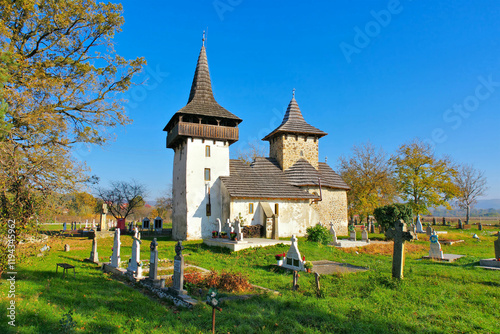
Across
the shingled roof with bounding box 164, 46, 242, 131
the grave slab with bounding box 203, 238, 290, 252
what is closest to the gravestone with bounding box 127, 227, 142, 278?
the grave slab with bounding box 203, 238, 290, 252

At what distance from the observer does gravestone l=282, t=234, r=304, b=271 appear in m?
11.8

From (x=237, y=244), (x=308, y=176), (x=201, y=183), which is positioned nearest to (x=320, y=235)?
(x=237, y=244)

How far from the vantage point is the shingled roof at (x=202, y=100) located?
79.1ft

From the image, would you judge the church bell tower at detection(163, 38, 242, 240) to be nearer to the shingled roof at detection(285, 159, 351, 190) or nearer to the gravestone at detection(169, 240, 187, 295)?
the shingled roof at detection(285, 159, 351, 190)

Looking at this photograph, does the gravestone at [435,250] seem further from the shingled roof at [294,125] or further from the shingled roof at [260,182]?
the shingled roof at [294,125]

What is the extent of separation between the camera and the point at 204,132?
24062mm

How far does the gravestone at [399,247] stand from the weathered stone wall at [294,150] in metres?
18.7

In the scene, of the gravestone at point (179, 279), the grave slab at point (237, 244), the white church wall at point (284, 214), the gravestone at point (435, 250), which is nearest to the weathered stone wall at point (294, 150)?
the white church wall at point (284, 214)

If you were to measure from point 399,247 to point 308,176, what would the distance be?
17222mm

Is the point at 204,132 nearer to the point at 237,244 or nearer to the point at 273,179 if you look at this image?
the point at 273,179

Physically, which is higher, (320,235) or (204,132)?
(204,132)

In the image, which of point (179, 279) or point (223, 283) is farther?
point (223, 283)

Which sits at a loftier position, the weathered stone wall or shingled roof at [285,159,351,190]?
the weathered stone wall

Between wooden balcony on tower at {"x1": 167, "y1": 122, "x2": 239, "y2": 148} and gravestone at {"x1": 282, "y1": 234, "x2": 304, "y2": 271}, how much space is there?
46.4 ft
